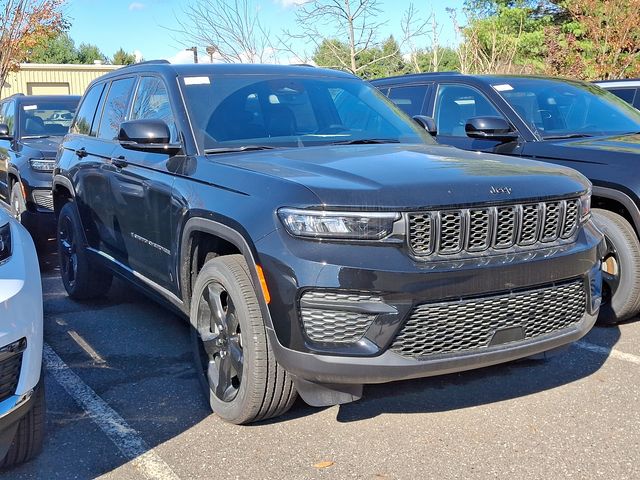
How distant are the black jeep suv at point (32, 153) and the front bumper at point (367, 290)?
6.06 meters

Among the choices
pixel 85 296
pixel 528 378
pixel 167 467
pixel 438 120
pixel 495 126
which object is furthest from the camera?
pixel 438 120

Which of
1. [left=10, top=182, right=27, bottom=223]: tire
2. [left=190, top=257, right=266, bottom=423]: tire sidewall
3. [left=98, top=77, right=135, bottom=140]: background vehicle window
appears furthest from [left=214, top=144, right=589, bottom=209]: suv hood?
[left=10, top=182, right=27, bottom=223]: tire

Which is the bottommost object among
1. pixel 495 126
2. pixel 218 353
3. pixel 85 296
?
pixel 85 296

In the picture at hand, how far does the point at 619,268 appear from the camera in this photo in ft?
16.0

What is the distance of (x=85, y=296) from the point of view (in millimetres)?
5945

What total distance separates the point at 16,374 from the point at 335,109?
261 centimetres

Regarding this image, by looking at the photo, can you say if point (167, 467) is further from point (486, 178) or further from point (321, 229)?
point (486, 178)

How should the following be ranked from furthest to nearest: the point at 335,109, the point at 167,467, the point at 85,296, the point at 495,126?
the point at 85,296 → the point at 495,126 → the point at 335,109 → the point at 167,467

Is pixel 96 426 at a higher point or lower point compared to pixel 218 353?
lower

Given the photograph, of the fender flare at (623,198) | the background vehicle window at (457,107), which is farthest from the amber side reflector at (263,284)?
the background vehicle window at (457,107)

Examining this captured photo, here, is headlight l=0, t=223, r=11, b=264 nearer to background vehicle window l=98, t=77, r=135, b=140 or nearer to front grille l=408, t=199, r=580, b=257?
front grille l=408, t=199, r=580, b=257

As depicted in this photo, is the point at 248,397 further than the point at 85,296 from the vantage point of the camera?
No

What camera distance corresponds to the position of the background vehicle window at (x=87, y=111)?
5.80m

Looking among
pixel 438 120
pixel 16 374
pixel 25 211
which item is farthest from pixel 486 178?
pixel 25 211
